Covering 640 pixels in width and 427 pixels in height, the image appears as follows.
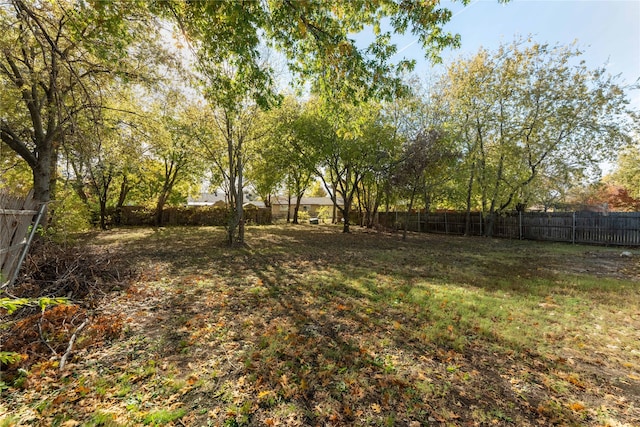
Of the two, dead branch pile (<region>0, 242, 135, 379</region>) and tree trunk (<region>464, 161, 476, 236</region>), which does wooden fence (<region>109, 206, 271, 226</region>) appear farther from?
tree trunk (<region>464, 161, 476, 236</region>)

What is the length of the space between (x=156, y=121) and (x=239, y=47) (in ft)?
27.5

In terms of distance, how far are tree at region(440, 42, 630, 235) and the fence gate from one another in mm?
17815

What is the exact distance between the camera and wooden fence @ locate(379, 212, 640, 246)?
40.3 ft

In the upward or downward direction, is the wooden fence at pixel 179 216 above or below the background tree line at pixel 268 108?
below

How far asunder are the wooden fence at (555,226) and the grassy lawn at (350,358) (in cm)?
949

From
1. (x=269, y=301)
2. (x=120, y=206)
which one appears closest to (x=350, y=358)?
(x=269, y=301)

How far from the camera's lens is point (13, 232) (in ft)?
12.7

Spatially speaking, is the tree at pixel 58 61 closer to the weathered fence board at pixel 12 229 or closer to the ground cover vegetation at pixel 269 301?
the ground cover vegetation at pixel 269 301

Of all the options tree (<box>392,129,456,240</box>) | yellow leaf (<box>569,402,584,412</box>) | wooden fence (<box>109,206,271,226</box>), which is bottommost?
yellow leaf (<box>569,402,584,412</box>)

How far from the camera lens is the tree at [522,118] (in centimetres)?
1434

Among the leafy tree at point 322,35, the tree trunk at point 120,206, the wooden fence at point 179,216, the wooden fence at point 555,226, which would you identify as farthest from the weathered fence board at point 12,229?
the tree trunk at point 120,206

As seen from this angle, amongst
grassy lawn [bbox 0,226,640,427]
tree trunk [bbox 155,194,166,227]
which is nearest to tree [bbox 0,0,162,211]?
grassy lawn [bbox 0,226,640,427]

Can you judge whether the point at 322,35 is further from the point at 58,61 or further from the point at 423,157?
the point at 423,157

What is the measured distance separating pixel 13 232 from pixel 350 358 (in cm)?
490
